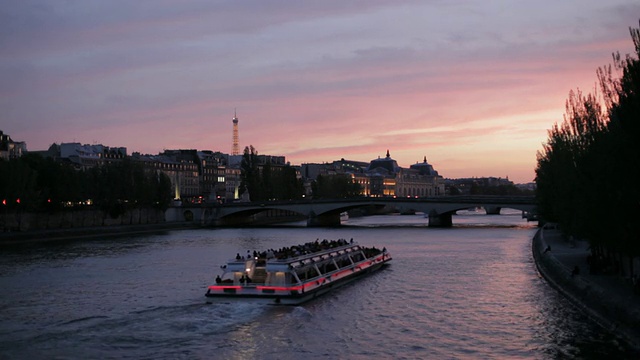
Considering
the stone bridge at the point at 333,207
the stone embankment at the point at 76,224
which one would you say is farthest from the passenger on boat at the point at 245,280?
the stone bridge at the point at 333,207

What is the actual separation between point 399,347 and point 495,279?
57.6 ft

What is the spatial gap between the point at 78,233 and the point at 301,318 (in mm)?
57275

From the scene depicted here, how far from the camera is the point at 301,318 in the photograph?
29.3 metres

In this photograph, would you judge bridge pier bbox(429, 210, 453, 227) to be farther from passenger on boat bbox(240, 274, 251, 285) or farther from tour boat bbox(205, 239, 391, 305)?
passenger on boat bbox(240, 274, 251, 285)

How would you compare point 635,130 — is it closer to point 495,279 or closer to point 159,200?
point 495,279

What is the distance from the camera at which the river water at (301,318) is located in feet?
78.8

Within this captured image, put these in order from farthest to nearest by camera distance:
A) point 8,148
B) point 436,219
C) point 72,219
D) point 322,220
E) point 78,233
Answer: point 8,148
point 322,220
point 436,219
point 72,219
point 78,233

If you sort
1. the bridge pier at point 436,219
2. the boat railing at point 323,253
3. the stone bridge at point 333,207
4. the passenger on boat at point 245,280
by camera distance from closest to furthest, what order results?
1. the passenger on boat at point 245,280
2. the boat railing at point 323,253
3. the stone bridge at point 333,207
4. the bridge pier at point 436,219

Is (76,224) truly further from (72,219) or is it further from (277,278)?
(277,278)

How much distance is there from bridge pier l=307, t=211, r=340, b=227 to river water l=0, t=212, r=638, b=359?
58594 mm

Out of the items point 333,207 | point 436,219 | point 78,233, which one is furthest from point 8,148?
point 436,219

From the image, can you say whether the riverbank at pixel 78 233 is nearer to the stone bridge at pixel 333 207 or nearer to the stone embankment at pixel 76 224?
the stone embankment at pixel 76 224

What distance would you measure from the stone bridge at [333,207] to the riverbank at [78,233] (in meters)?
10.2

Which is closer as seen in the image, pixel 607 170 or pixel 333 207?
pixel 607 170
